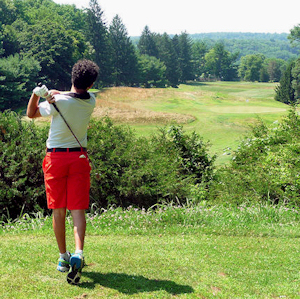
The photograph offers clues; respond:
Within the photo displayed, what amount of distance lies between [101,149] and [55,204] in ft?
11.1

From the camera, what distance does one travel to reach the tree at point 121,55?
82.1m

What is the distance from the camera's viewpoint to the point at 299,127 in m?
8.07

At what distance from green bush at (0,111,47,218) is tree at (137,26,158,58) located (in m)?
99.6

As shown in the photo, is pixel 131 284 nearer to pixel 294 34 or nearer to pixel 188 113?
pixel 188 113

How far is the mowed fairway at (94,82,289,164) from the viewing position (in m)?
34.1

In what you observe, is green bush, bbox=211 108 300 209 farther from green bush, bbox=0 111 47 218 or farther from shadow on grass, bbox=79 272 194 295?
shadow on grass, bbox=79 272 194 295

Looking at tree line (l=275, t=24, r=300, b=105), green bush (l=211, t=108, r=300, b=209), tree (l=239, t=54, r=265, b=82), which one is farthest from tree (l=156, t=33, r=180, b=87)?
green bush (l=211, t=108, r=300, b=209)

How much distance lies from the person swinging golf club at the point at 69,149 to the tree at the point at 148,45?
336ft

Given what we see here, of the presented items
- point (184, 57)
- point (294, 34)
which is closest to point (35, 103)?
point (294, 34)

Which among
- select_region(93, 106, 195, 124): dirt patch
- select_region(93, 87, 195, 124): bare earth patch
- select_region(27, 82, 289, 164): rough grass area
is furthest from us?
select_region(93, 87, 195, 124): bare earth patch

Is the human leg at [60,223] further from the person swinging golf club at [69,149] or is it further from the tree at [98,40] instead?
the tree at [98,40]

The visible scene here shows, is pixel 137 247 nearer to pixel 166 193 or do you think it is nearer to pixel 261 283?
pixel 261 283

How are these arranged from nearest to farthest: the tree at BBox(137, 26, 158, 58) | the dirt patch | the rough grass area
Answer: the rough grass area < the dirt patch < the tree at BBox(137, 26, 158, 58)

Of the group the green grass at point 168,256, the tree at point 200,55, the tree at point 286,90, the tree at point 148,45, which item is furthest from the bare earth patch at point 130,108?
the tree at point 200,55
